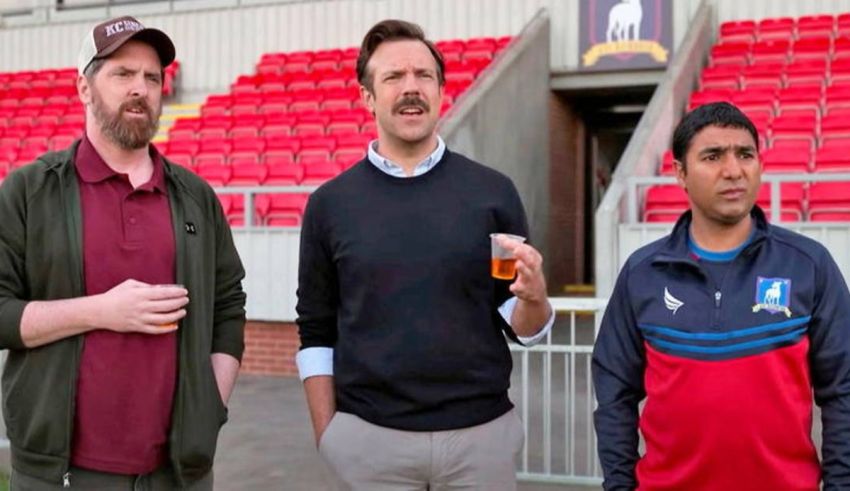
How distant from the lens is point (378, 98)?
2236 mm

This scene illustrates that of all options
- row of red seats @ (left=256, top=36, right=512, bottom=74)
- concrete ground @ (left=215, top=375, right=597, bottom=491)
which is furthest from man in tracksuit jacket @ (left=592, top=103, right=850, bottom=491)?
row of red seats @ (left=256, top=36, right=512, bottom=74)

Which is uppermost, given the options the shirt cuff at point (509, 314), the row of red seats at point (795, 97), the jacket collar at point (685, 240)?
the row of red seats at point (795, 97)

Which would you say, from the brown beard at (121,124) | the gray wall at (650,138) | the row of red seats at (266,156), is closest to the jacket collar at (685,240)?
the brown beard at (121,124)

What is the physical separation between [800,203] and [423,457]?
5.72 metres

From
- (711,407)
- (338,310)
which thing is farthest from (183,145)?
(711,407)

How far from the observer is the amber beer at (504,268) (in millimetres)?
2018

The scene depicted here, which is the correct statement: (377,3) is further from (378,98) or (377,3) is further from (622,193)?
(378,98)

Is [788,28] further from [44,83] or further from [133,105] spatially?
[44,83]

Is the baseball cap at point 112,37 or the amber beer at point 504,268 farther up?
the baseball cap at point 112,37

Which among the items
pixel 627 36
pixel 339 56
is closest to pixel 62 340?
pixel 627 36

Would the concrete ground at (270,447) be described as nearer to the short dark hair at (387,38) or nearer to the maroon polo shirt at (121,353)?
the maroon polo shirt at (121,353)

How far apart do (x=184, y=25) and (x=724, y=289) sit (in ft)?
46.2

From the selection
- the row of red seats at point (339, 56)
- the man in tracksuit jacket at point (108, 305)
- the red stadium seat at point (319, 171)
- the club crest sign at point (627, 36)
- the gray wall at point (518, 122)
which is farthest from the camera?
the row of red seats at point (339, 56)

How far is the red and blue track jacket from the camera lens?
1927 mm
